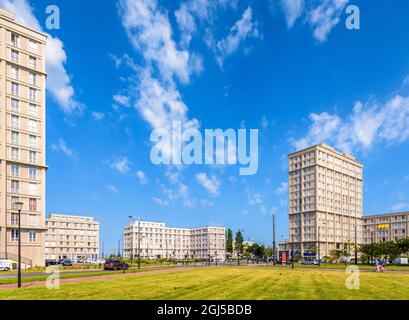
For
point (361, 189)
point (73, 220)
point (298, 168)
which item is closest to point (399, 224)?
point (361, 189)

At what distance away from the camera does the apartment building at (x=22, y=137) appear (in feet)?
215

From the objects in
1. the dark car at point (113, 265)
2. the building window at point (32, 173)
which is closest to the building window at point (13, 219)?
the building window at point (32, 173)

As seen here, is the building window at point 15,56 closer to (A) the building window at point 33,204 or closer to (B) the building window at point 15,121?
(B) the building window at point 15,121

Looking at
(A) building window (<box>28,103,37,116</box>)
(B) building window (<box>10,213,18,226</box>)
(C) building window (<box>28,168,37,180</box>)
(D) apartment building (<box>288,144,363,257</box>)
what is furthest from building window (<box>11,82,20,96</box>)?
(D) apartment building (<box>288,144,363,257</box>)

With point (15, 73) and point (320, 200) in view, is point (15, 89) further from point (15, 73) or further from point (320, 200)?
point (320, 200)

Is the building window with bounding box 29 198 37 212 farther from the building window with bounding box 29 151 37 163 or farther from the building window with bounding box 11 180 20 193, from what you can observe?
the building window with bounding box 29 151 37 163

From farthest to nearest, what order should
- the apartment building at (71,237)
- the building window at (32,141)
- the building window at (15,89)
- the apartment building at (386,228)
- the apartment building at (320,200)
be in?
the apartment building at (71,237)
the apartment building at (386,228)
the apartment building at (320,200)
the building window at (32,141)
the building window at (15,89)

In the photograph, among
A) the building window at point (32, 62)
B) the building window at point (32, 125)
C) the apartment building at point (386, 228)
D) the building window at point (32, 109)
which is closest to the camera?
the building window at point (32, 125)

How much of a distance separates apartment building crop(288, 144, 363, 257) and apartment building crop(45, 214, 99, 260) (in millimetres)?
92015

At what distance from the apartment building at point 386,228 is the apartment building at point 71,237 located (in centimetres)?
12918

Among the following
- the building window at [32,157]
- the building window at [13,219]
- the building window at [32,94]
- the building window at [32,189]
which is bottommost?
the building window at [13,219]
